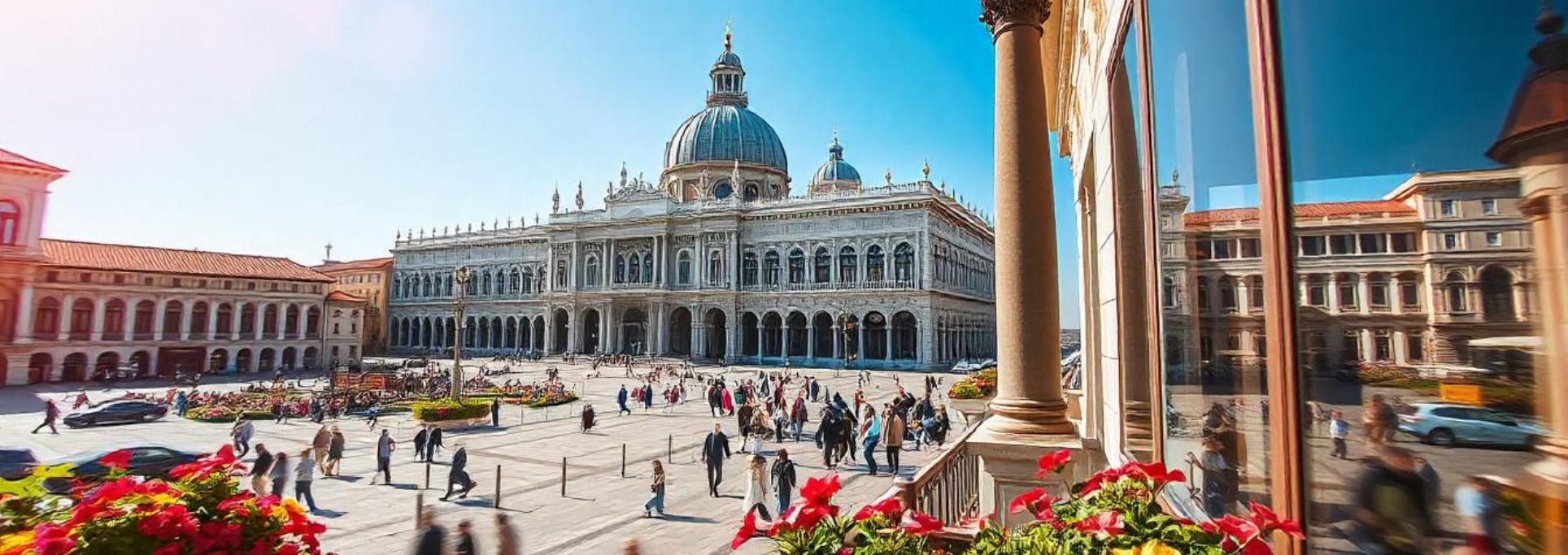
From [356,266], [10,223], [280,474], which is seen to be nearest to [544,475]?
[280,474]

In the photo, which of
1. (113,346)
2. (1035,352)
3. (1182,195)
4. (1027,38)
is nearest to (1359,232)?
(1182,195)

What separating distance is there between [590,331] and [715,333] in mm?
12838

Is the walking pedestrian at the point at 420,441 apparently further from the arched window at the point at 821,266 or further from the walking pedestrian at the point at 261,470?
the arched window at the point at 821,266

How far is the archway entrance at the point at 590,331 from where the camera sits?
58362 millimetres

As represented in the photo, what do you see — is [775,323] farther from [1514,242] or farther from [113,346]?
[1514,242]

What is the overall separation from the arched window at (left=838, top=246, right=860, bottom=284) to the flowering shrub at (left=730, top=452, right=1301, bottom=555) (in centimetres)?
4515

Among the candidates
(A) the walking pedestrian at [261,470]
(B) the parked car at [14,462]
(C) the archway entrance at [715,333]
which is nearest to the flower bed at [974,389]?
(A) the walking pedestrian at [261,470]

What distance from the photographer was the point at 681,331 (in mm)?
56781

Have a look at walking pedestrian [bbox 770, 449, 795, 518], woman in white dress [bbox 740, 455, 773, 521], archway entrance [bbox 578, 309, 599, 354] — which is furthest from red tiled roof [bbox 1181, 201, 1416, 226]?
archway entrance [bbox 578, 309, 599, 354]

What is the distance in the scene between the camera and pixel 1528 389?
1.53m

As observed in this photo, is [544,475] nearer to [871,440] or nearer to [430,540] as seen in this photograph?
[871,440]

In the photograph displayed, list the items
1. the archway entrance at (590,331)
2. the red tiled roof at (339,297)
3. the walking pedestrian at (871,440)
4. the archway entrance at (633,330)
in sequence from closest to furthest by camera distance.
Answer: the walking pedestrian at (871,440) < the red tiled roof at (339,297) < the archway entrance at (633,330) < the archway entrance at (590,331)

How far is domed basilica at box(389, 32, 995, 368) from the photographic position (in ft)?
153

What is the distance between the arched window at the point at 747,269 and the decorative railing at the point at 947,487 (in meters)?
43.5
